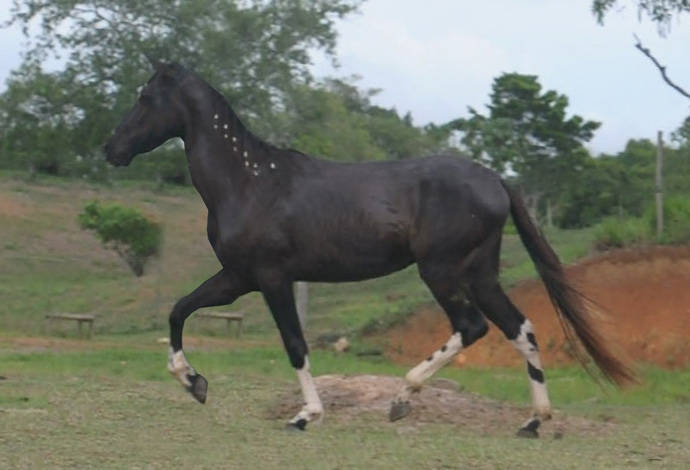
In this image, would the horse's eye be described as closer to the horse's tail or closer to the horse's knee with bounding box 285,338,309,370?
the horse's knee with bounding box 285,338,309,370

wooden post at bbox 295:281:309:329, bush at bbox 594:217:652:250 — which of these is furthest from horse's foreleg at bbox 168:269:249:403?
wooden post at bbox 295:281:309:329

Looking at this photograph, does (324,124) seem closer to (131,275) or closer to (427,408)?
(131,275)

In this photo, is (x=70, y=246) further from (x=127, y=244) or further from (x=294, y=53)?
(x=294, y=53)

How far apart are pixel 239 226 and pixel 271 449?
6.32 feet

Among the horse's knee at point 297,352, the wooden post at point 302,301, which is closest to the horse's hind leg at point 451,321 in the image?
the horse's knee at point 297,352

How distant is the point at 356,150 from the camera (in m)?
34.5

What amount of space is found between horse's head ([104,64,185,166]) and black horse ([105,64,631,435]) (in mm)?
58

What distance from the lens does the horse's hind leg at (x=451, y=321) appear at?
9234 mm

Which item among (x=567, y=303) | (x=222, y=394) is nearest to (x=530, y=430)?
(x=567, y=303)

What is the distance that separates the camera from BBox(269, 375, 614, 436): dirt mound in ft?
31.9

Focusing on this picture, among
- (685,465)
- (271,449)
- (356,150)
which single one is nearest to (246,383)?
(271,449)

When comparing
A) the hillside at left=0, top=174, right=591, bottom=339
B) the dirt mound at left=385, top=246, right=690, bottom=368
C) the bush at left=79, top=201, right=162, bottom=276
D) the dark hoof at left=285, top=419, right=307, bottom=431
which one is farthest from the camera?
the bush at left=79, top=201, right=162, bottom=276

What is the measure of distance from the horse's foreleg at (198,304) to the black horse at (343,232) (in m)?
0.01

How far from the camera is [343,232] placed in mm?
9234
